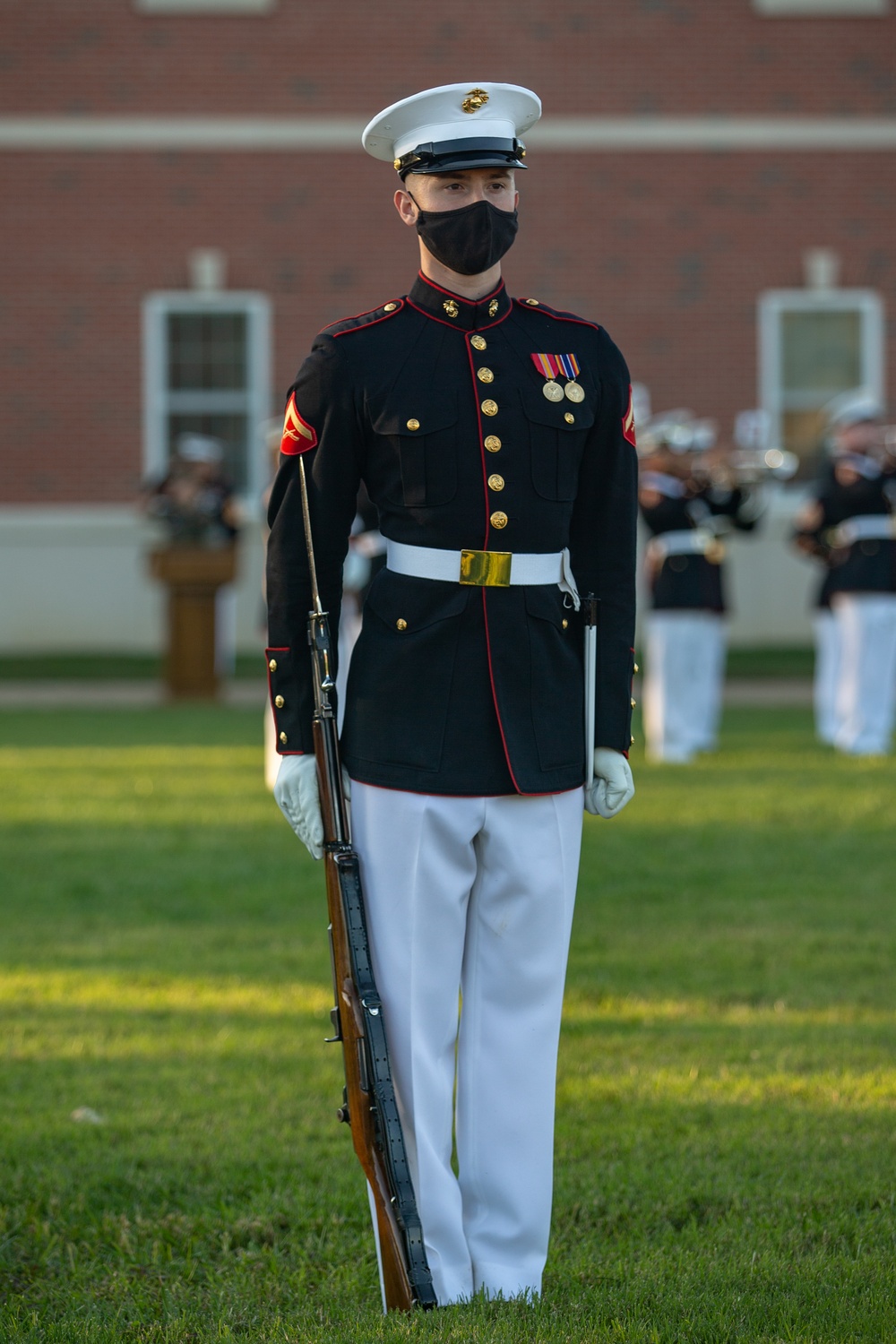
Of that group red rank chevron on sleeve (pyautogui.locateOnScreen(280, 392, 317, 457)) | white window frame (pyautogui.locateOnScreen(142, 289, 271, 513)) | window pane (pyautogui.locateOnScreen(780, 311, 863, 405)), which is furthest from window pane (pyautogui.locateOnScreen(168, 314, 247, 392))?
red rank chevron on sleeve (pyautogui.locateOnScreen(280, 392, 317, 457))

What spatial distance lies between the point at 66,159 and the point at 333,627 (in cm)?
1688

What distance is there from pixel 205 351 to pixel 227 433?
901 millimetres

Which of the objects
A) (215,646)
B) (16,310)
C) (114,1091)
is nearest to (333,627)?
(114,1091)

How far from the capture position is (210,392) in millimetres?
19484

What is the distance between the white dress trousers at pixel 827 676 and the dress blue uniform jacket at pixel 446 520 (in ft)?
32.2

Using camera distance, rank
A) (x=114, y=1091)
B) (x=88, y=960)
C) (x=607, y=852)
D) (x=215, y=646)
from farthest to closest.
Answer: (x=215, y=646)
(x=607, y=852)
(x=88, y=960)
(x=114, y=1091)

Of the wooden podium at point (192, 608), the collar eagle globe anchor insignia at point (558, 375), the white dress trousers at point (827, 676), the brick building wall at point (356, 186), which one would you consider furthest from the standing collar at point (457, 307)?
the brick building wall at point (356, 186)

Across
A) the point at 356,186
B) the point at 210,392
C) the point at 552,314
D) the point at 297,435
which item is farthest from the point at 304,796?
the point at 210,392

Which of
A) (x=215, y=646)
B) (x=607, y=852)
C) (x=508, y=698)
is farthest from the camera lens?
(x=215, y=646)

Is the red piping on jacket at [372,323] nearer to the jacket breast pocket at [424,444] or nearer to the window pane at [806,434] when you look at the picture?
the jacket breast pocket at [424,444]

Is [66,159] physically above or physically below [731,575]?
above

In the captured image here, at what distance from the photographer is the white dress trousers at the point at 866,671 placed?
1219 cm

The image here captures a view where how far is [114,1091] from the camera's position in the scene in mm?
4910

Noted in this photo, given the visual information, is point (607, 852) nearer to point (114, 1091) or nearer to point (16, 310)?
point (114, 1091)
